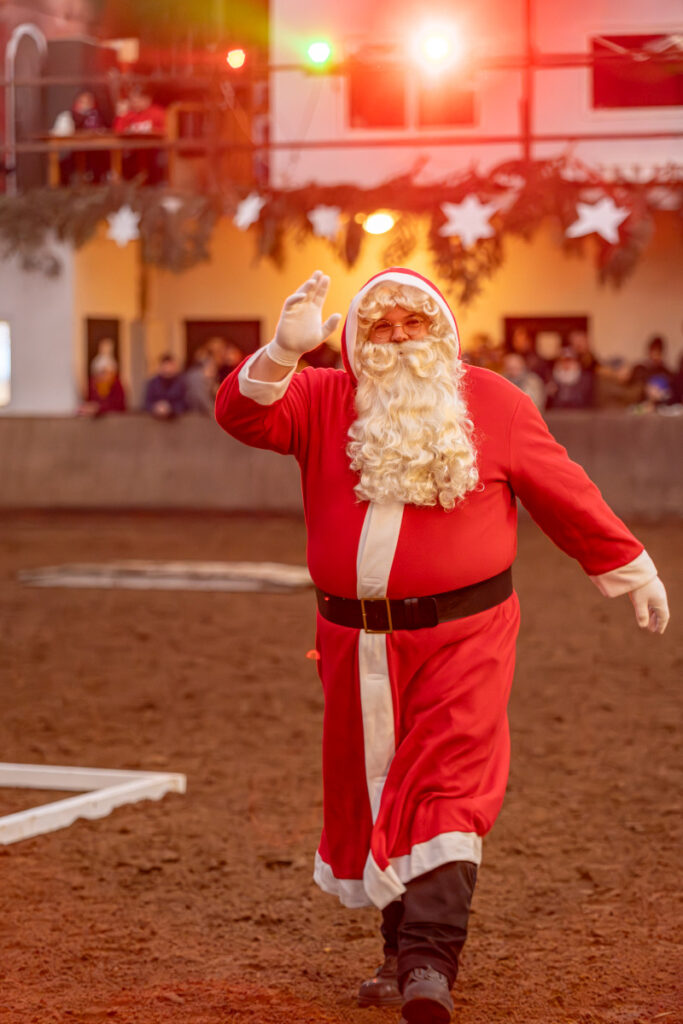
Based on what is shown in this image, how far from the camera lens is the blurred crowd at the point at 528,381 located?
17.2 m

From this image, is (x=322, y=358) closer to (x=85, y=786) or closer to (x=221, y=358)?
(x=221, y=358)

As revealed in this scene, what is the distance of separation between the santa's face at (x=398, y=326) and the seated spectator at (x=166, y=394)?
13.5m

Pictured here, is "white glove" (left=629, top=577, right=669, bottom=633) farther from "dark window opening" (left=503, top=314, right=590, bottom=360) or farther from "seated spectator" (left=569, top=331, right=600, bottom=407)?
"dark window opening" (left=503, top=314, right=590, bottom=360)

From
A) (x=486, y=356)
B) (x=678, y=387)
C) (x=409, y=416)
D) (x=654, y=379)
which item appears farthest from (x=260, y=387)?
(x=678, y=387)

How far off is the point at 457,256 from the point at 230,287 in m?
5.91

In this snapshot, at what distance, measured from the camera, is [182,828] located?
5633 mm

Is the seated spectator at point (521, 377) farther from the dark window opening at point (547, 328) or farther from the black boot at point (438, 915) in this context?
the black boot at point (438, 915)

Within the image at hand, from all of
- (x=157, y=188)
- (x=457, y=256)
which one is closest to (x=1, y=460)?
(x=157, y=188)

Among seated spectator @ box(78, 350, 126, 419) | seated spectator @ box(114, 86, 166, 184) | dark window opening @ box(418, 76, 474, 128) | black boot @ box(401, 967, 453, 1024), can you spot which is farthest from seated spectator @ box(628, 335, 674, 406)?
black boot @ box(401, 967, 453, 1024)

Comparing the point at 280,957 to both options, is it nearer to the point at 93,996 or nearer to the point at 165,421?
the point at 93,996

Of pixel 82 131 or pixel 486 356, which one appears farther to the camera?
pixel 82 131

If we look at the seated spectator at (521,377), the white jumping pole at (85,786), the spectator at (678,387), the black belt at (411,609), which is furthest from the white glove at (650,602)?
the spectator at (678,387)

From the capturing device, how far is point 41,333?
20.5 meters

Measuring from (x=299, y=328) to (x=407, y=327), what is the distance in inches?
12.8
